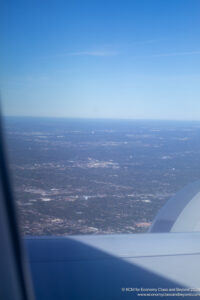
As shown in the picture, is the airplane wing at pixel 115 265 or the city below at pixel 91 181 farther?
the city below at pixel 91 181

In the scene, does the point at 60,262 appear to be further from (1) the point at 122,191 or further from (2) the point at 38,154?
(2) the point at 38,154

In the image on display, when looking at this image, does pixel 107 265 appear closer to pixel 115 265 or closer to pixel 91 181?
pixel 115 265

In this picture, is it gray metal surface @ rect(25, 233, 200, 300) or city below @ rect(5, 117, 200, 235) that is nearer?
gray metal surface @ rect(25, 233, 200, 300)

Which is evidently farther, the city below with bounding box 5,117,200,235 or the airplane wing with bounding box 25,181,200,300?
the city below with bounding box 5,117,200,235

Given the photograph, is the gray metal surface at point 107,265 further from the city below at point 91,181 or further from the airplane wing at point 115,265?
the city below at point 91,181

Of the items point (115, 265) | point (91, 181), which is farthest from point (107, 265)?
point (91, 181)

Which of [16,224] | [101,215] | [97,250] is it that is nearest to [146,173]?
[101,215]

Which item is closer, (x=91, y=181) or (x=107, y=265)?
(x=107, y=265)

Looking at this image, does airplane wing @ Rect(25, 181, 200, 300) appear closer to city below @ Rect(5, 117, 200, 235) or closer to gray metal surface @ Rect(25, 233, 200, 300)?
gray metal surface @ Rect(25, 233, 200, 300)

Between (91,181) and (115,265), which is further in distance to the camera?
(91,181)

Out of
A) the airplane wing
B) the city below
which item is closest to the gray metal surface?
the airplane wing

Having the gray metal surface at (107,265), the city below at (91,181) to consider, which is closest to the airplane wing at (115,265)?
the gray metal surface at (107,265)

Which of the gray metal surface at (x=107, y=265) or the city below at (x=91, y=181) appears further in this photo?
the city below at (x=91, y=181)
